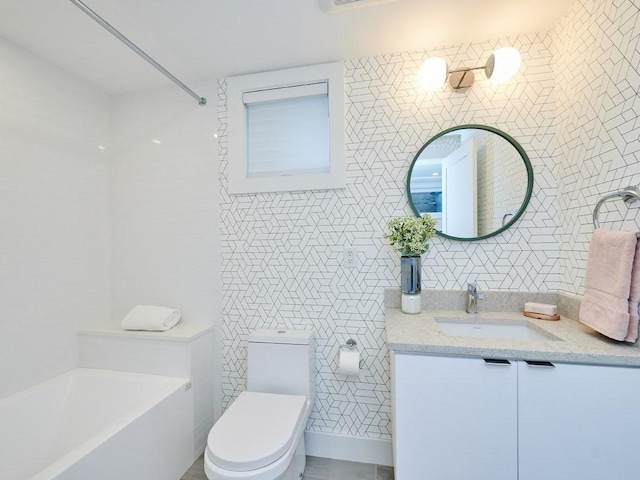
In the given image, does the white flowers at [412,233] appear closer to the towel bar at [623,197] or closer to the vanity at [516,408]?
the vanity at [516,408]

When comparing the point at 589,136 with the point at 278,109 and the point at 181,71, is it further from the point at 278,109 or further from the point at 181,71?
the point at 181,71

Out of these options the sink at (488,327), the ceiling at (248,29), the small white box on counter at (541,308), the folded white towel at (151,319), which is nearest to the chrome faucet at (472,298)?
the sink at (488,327)

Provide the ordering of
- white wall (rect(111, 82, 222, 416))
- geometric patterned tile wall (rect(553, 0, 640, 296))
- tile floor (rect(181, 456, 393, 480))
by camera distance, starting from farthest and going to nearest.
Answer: white wall (rect(111, 82, 222, 416)) < tile floor (rect(181, 456, 393, 480)) < geometric patterned tile wall (rect(553, 0, 640, 296))

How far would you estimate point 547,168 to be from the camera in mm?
1560

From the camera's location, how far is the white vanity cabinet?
3.26ft

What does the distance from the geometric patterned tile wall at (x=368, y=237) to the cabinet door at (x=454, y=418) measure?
0.60 meters

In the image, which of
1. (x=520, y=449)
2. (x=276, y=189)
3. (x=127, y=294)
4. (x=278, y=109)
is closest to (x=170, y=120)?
(x=278, y=109)

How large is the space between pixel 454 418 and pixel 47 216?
2.40 m

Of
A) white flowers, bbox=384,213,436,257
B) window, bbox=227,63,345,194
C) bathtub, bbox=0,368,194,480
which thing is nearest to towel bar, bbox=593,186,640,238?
white flowers, bbox=384,213,436,257

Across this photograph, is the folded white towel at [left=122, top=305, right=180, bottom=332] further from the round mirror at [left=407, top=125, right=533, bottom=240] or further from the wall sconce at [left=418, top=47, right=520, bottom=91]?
the wall sconce at [left=418, top=47, right=520, bottom=91]

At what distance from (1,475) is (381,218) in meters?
2.25

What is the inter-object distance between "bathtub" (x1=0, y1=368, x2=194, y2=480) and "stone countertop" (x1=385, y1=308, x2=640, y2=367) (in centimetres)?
127

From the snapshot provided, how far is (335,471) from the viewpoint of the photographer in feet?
5.47

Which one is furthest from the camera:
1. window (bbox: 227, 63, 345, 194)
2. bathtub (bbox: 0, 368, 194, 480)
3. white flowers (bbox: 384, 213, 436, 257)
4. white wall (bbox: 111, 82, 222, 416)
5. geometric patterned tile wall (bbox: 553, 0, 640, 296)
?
white wall (bbox: 111, 82, 222, 416)
